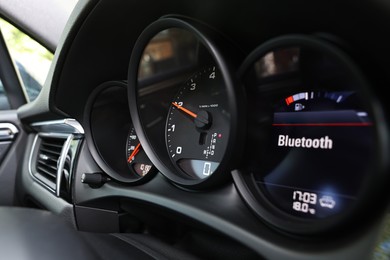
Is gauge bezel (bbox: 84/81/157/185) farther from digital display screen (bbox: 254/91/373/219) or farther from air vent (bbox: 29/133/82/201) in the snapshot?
digital display screen (bbox: 254/91/373/219)

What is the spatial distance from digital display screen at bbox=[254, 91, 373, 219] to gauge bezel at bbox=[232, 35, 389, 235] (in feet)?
0.17

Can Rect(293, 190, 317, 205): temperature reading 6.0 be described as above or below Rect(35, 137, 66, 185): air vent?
above

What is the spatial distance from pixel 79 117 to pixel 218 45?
0.91 m

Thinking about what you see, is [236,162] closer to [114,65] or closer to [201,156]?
[201,156]

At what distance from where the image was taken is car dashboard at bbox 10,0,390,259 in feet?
2.60

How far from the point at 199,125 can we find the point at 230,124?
0.76 feet

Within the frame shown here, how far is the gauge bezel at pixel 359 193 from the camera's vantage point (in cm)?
72

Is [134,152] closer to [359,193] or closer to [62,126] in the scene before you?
[62,126]

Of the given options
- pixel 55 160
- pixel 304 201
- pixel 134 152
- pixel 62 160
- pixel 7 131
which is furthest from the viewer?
pixel 7 131

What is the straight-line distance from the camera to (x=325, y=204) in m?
0.94

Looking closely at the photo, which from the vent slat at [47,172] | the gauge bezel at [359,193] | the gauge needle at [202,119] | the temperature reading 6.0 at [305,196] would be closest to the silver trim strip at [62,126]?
the vent slat at [47,172]

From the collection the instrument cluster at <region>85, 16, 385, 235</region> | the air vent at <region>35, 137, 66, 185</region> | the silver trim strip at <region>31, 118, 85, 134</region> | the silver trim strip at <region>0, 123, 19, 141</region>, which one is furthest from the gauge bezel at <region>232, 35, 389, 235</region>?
the silver trim strip at <region>0, 123, 19, 141</region>

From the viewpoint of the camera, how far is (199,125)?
126 centimetres

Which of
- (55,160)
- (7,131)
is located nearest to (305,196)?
(55,160)
